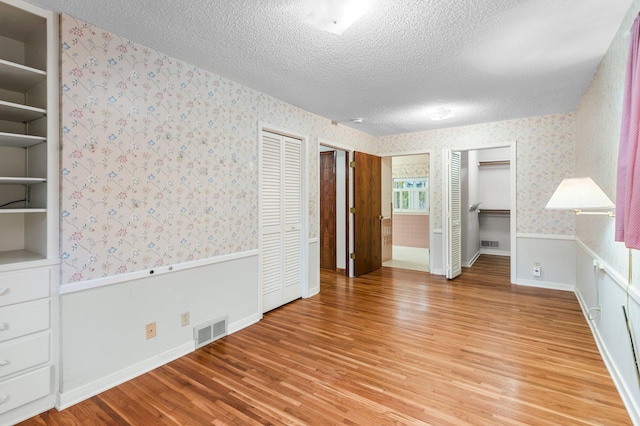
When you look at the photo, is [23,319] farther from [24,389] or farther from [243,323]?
[243,323]

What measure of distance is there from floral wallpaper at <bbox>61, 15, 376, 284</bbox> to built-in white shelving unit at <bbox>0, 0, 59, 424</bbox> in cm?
7

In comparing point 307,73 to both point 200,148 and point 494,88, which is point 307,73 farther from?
point 494,88

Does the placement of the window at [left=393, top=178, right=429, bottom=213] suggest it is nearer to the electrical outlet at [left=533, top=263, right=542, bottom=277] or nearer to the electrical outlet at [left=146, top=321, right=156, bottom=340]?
the electrical outlet at [left=533, top=263, right=542, bottom=277]

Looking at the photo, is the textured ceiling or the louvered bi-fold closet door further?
the louvered bi-fold closet door

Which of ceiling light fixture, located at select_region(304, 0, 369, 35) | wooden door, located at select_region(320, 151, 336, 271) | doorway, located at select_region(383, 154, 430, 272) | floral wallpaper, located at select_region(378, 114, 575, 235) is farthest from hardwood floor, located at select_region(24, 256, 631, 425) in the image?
doorway, located at select_region(383, 154, 430, 272)

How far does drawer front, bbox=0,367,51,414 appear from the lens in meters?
1.80

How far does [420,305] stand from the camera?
12.6ft

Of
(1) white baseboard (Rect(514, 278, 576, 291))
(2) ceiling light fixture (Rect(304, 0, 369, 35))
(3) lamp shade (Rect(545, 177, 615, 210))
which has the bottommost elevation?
(1) white baseboard (Rect(514, 278, 576, 291))

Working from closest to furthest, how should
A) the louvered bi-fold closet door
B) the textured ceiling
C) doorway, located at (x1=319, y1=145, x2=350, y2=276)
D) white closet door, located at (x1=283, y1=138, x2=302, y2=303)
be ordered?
the textured ceiling, the louvered bi-fold closet door, white closet door, located at (x1=283, y1=138, x2=302, y2=303), doorway, located at (x1=319, y1=145, x2=350, y2=276)

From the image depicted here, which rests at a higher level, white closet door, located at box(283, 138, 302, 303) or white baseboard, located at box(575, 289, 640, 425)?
white closet door, located at box(283, 138, 302, 303)

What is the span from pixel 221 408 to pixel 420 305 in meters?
2.62

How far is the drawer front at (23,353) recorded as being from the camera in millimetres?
1804

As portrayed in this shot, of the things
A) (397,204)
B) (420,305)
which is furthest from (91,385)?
(397,204)

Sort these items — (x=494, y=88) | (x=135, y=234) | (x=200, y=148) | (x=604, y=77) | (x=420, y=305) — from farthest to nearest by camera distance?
(x=420, y=305) → (x=494, y=88) → (x=200, y=148) → (x=604, y=77) → (x=135, y=234)
